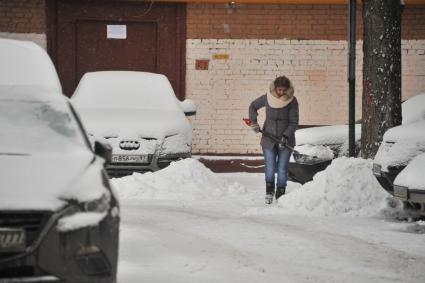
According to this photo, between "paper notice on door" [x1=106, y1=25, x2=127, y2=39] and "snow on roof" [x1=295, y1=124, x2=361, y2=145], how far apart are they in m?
5.45

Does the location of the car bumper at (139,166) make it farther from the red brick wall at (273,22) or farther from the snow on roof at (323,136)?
the red brick wall at (273,22)

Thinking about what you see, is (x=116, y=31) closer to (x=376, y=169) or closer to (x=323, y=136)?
(x=323, y=136)

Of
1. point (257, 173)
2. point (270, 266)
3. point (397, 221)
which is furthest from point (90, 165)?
point (257, 173)

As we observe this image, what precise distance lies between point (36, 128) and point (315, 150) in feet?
17.8

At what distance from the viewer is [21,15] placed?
14.0 m

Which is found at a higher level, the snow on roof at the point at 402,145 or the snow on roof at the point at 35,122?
the snow on roof at the point at 35,122

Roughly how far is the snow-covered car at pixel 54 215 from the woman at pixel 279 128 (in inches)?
190

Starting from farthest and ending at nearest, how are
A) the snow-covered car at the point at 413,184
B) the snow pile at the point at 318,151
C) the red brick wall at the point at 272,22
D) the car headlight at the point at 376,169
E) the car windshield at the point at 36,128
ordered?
the red brick wall at the point at 272,22 → the snow pile at the point at 318,151 → the car headlight at the point at 376,169 → the snow-covered car at the point at 413,184 → the car windshield at the point at 36,128

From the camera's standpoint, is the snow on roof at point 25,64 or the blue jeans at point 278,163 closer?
the snow on roof at point 25,64

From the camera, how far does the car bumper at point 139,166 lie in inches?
387

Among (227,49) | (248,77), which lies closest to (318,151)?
(248,77)

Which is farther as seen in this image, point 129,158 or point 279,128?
point 129,158

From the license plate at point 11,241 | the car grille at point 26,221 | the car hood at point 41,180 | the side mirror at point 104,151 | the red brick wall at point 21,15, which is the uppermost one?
the red brick wall at point 21,15

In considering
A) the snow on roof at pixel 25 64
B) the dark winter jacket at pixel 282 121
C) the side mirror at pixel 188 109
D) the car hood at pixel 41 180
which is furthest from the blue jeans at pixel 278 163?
the car hood at pixel 41 180
